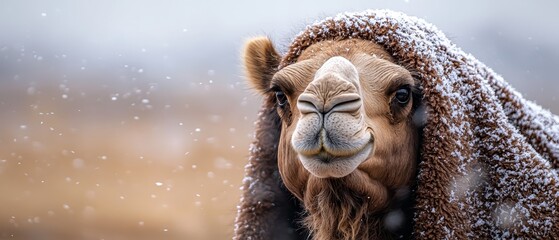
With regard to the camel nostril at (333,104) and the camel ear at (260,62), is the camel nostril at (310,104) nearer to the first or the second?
the camel nostril at (333,104)

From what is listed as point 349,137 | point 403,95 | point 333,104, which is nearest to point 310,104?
point 333,104

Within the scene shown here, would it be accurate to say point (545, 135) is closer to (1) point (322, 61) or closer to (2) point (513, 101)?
(2) point (513, 101)

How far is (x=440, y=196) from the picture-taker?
3.54 m

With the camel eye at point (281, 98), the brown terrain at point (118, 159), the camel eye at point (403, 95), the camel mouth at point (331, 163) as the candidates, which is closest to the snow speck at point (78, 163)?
the brown terrain at point (118, 159)

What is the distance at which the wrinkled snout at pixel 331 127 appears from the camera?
10.6 feet

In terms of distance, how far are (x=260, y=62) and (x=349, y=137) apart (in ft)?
4.53

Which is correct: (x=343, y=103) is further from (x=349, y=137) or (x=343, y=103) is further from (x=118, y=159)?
(x=118, y=159)

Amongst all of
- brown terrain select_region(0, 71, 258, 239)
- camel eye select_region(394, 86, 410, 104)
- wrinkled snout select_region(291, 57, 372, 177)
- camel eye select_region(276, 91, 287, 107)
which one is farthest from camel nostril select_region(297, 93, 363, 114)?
brown terrain select_region(0, 71, 258, 239)

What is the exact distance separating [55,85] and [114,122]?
141 cm

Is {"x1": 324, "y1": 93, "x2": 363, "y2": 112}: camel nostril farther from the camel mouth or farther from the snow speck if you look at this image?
the snow speck

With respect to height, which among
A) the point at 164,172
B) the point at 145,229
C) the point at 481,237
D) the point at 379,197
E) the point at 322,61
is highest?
the point at 164,172

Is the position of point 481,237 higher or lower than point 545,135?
lower

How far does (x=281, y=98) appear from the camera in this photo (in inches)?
156

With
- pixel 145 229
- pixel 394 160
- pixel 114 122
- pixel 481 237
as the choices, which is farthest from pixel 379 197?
pixel 114 122
